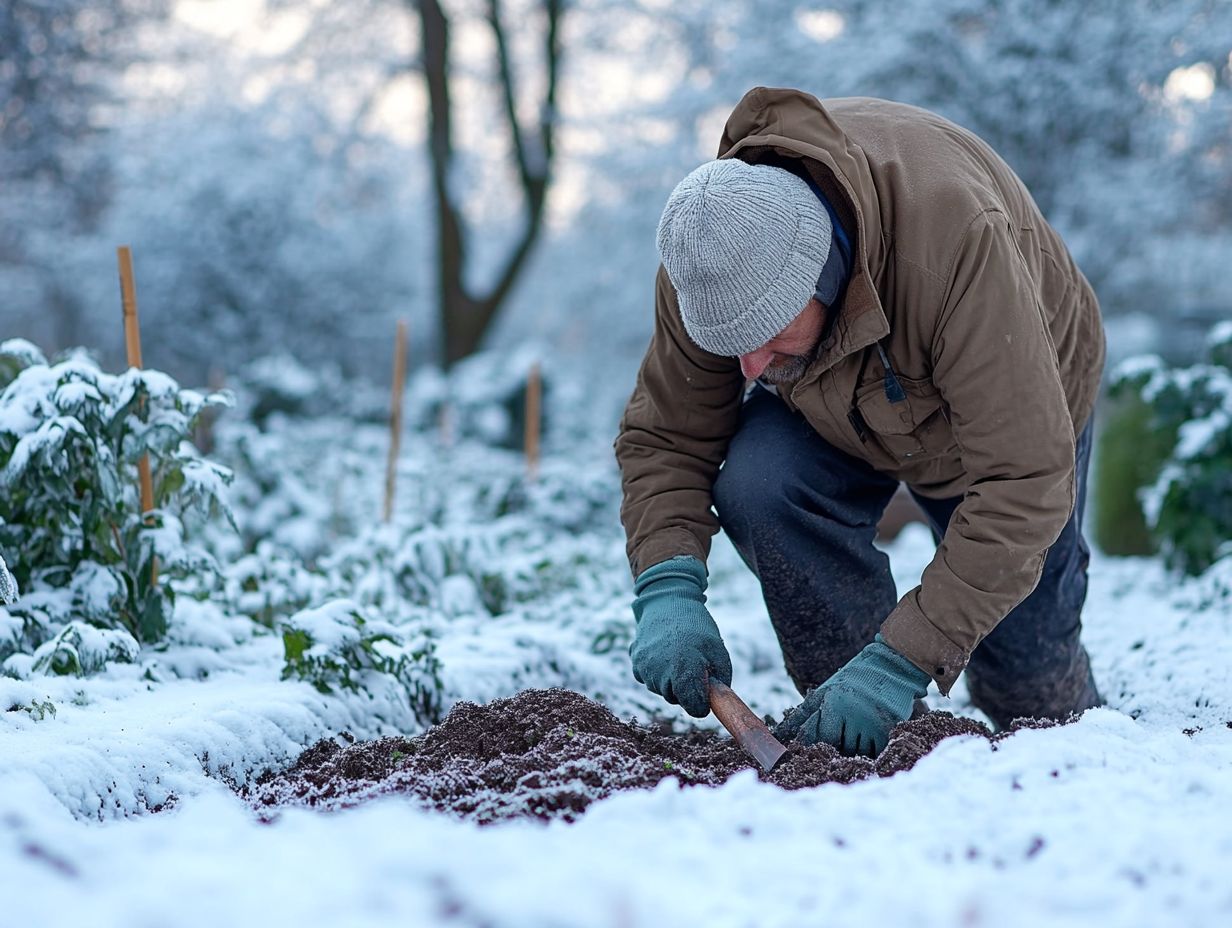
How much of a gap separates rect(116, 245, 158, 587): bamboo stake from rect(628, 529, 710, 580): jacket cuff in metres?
1.23

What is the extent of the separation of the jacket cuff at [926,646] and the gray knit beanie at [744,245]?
0.59m

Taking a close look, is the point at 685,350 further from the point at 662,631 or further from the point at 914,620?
the point at 914,620

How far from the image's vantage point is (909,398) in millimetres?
2270

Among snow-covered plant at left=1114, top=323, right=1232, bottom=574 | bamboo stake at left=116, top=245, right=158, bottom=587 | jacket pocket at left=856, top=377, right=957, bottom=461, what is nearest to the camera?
jacket pocket at left=856, top=377, right=957, bottom=461

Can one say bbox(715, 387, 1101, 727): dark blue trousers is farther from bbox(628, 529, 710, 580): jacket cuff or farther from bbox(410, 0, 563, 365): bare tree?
bbox(410, 0, 563, 365): bare tree

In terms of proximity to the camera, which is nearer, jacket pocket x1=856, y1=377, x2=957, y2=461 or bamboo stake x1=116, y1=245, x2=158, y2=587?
jacket pocket x1=856, y1=377, x2=957, y2=461

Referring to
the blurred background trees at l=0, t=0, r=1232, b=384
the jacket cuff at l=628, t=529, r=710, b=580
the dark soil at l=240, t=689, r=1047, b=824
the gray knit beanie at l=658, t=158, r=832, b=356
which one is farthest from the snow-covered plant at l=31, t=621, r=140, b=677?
the blurred background trees at l=0, t=0, r=1232, b=384

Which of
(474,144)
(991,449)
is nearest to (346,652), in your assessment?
(991,449)

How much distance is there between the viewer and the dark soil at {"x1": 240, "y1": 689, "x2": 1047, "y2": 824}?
72.2 inches

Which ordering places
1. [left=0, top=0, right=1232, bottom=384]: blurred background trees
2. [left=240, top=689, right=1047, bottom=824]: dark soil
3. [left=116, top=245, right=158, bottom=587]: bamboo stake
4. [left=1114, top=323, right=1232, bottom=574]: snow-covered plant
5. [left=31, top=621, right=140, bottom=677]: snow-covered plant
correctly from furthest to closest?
[left=0, top=0, right=1232, bottom=384]: blurred background trees → [left=1114, top=323, right=1232, bottom=574]: snow-covered plant → [left=116, top=245, right=158, bottom=587]: bamboo stake → [left=31, top=621, right=140, bottom=677]: snow-covered plant → [left=240, top=689, right=1047, bottom=824]: dark soil

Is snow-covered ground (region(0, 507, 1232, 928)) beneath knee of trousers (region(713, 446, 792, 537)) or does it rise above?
beneath

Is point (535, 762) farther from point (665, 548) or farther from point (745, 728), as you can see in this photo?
point (665, 548)

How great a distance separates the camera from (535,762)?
2004mm

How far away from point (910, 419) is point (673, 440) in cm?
59
